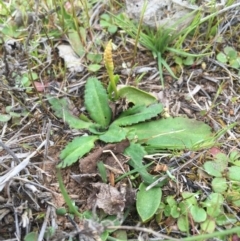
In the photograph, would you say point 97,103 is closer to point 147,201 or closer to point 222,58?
point 147,201

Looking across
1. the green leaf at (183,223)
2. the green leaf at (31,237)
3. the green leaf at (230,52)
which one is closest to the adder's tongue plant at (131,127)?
the green leaf at (183,223)

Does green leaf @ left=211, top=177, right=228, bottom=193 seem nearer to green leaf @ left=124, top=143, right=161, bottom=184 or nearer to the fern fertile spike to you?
green leaf @ left=124, top=143, right=161, bottom=184

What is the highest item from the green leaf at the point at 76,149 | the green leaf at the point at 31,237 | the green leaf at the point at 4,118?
the green leaf at the point at 4,118

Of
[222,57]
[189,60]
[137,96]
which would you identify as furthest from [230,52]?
[137,96]

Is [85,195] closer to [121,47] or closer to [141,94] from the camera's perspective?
[141,94]

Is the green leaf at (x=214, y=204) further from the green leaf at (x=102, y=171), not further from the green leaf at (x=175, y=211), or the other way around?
the green leaf at (x=102, y=171)

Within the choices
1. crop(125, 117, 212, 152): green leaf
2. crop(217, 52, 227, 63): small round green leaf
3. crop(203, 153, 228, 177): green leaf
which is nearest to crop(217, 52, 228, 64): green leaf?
crop(217, 52, 227, 63): small round green leaf
